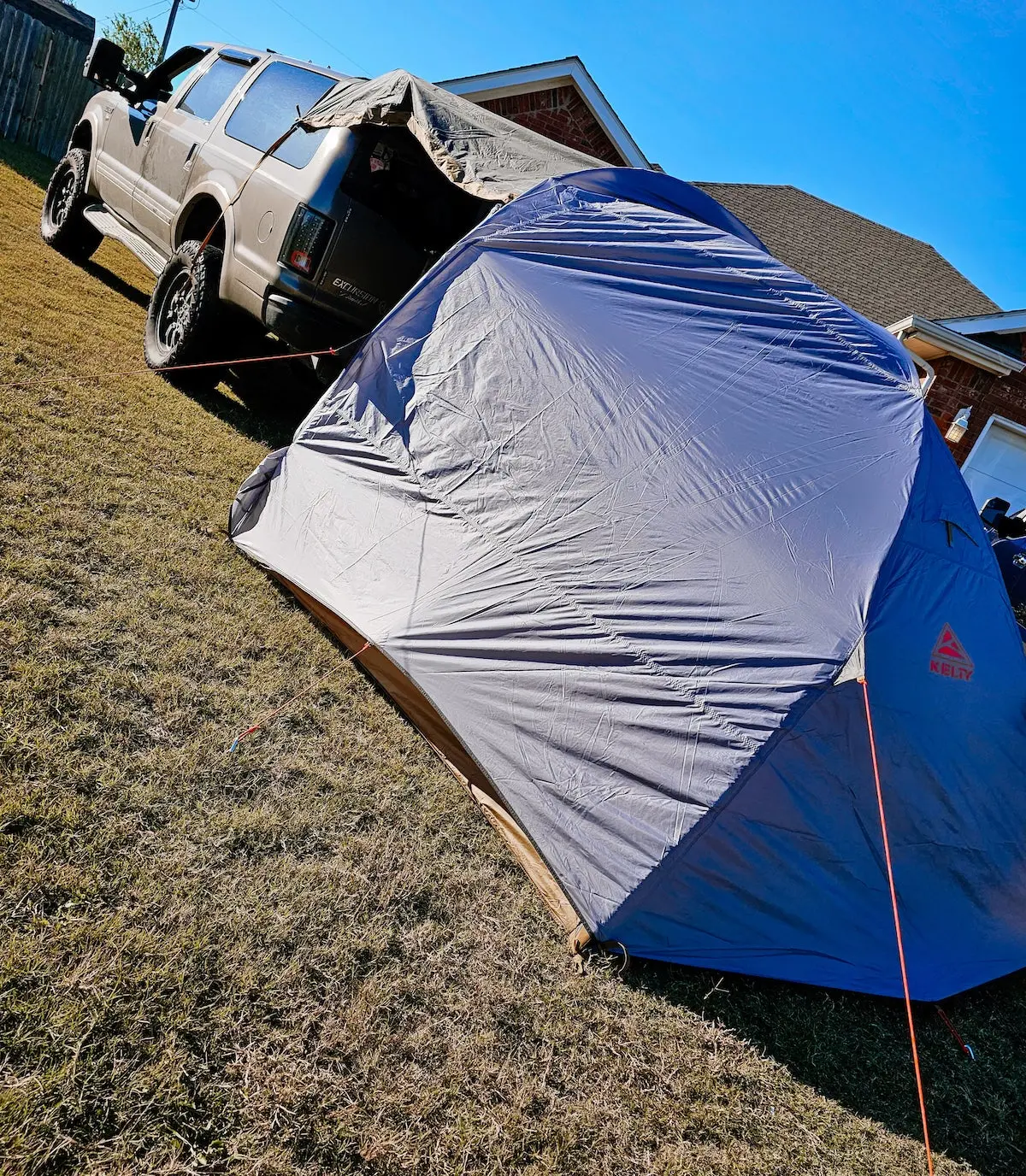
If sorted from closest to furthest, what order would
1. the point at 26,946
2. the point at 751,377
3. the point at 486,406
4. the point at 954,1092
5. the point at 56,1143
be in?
the point at 56,1143
the point at 26,946
the point at 954,1092
the point at 751,377
the point at 486,406

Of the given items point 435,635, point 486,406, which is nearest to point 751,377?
point 486,406

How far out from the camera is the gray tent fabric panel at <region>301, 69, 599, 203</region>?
4211mm

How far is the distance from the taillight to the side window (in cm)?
213

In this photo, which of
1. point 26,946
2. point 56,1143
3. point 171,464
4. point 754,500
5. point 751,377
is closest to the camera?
point 56,1143

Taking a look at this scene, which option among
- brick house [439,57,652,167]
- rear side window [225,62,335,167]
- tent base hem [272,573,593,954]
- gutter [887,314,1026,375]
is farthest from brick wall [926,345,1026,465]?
tent base hem [272,573,593,954]

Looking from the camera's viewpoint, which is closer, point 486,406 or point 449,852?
point 449,852

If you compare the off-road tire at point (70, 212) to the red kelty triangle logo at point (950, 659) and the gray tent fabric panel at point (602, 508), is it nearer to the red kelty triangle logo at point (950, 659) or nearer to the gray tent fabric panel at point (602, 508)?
the gray tent fabric panel at point (602, 508)

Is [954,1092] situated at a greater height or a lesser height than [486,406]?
lesser

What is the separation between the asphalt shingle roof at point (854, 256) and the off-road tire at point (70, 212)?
10115mm

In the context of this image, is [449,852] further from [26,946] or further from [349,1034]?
[26,946]

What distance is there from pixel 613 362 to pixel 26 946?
295 cm

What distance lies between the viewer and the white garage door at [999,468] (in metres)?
12.8

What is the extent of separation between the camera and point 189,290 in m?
5.64

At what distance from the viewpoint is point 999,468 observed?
42.2ft
